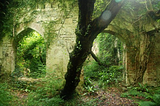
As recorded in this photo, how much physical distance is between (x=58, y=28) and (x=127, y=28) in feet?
9.89

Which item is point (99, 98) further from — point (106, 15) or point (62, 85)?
point (106, 15)

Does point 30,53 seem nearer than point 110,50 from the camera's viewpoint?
Yes

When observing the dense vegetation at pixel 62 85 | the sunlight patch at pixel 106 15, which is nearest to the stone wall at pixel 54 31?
the dense vegetation at pixel 62 85

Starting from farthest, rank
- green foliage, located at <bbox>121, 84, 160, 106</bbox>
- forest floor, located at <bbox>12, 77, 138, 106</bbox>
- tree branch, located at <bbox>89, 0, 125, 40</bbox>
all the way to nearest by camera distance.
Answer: green foliage, located at <bbox>121, 84, 160, 106</bbox> → forest floor, located at <bbox>12, 77, 138, 106</bbox> → tree branch, located at <bbox>89, 0, 125, 40</bbox>

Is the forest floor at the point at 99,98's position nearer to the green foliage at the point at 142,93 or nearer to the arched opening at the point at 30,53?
the green foliage at the point at 142,93

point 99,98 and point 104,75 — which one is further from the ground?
point 104,75

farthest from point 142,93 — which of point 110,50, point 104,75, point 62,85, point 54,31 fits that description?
point 54,31

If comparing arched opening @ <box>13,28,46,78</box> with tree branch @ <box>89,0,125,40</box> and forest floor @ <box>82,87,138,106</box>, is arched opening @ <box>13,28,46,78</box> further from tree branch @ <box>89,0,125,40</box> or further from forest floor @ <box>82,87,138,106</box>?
tree branch @ <box>89,0,125,40</box>

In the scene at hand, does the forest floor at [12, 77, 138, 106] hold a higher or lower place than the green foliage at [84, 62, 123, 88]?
lower

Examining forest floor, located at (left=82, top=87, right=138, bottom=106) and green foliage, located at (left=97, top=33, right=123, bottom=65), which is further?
green foliage, located at (left=97, top=33, right=123, bottom=65)

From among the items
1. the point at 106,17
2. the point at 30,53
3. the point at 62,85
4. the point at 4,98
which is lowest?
the point at 4,98

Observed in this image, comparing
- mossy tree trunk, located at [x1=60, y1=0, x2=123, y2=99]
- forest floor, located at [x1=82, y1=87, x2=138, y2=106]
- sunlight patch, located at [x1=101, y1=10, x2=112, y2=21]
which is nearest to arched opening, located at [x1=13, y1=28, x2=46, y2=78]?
forest floor, located at [x1=82, y1=87, x2=138, y2=106]

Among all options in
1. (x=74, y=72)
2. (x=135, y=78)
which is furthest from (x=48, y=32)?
(x=135, y=78)

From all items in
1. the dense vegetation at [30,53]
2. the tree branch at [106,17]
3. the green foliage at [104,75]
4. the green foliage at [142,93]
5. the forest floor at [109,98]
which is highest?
the tree branch at [106,17]
